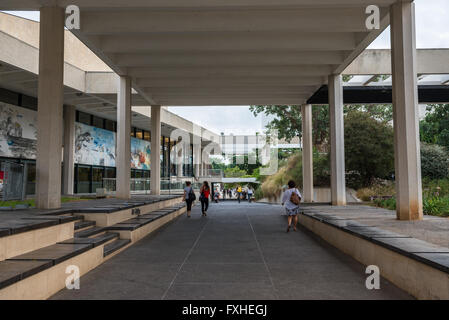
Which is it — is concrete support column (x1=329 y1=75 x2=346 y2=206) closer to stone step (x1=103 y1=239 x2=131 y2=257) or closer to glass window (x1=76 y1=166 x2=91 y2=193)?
stone step (x1=103 y1=239 x2=131 y2=257)

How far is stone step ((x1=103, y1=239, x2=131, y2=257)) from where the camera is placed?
6837 millimetres

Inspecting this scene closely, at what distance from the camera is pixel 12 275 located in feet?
12.4

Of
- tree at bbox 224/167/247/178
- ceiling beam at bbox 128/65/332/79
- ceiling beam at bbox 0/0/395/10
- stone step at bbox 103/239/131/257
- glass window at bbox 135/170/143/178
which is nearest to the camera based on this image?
stone step at bbox 103/239/131/257

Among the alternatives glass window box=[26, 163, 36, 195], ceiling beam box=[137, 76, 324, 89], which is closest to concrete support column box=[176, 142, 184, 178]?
glass window box=[26, 163, 36, 195]

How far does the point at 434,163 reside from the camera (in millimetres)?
22266

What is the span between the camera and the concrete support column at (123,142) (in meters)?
17.0

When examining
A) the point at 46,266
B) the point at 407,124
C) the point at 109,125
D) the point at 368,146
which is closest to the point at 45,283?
the point at 46,266

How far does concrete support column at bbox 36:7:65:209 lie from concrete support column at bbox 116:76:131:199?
660 cm

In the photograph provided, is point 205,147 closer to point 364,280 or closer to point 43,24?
point 43,24

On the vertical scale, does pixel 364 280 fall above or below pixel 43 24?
below

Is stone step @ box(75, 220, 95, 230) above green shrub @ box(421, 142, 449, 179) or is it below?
below

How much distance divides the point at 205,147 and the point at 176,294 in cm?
5142

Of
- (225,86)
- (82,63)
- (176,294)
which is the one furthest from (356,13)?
(82,63)

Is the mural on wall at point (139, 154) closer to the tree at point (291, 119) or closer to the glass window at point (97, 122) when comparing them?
the glass window at point (97, 122)
